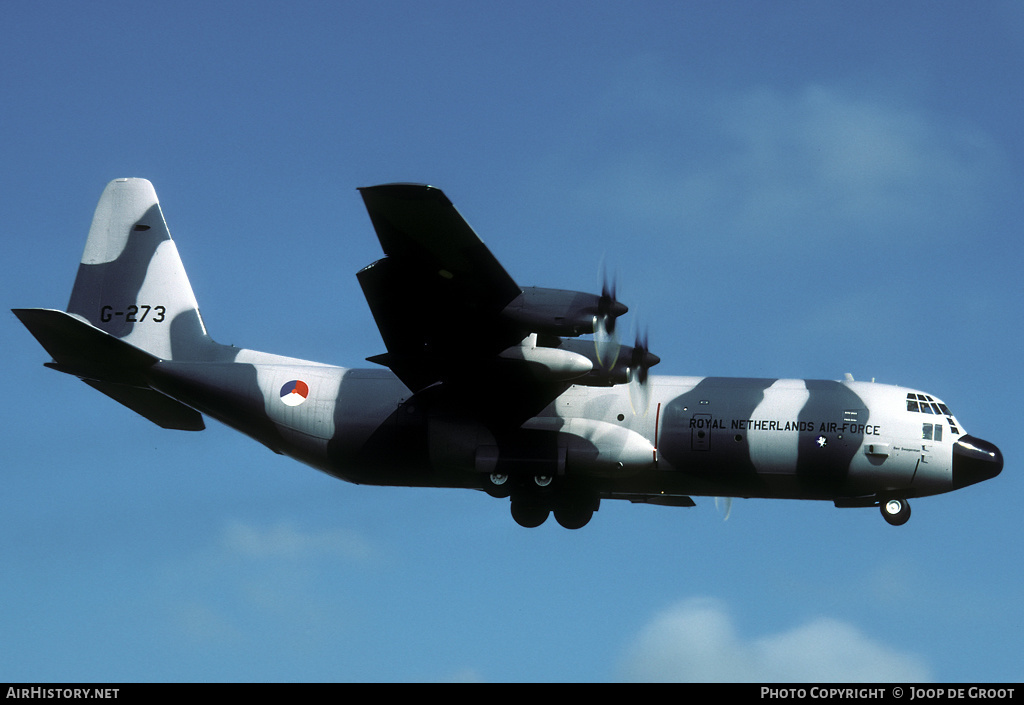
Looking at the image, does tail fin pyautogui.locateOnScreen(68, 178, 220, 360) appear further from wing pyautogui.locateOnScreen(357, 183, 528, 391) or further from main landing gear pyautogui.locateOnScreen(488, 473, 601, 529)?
main landing gear pyautogui.locateOnScreen(488, 473, 601, 529)

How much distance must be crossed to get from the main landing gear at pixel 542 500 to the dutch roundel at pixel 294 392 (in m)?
4.46

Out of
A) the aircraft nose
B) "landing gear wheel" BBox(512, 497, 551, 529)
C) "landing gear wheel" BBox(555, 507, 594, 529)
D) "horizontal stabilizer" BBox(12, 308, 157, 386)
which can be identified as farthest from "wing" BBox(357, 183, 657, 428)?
the aircraft nose

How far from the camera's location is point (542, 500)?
24.7m

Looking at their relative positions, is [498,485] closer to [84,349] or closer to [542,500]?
[542,500]

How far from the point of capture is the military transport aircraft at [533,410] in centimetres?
2219

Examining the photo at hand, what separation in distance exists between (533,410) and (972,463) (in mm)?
8789

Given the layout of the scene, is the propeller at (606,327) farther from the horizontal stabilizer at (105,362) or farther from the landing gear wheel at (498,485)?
the horizontal stabilizer at (105,362)

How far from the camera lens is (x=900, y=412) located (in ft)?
78.8

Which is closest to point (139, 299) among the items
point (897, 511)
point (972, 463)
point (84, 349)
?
point (84, 349)

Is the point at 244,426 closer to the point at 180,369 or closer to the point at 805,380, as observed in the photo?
the point at 180,369

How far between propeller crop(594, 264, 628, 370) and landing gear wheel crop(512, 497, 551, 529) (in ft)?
12.4

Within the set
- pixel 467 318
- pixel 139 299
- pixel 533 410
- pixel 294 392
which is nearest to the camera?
pixel 467 318
